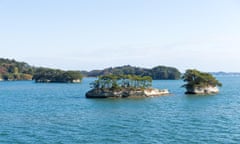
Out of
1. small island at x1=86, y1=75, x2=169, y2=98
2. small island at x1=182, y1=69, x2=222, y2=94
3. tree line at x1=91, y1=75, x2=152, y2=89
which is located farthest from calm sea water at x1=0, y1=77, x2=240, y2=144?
small island at x1=182, y1=69, x2=222, y2=94

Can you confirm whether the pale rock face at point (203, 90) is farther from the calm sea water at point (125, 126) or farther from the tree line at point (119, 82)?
the calm sea water at point (125, 126)

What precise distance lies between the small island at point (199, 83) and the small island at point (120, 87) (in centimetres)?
1183

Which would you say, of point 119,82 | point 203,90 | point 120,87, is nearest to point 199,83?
point 203,90

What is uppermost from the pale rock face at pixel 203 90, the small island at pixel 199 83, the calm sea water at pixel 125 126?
the small island at pixel 199 83

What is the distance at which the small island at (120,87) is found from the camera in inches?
3177

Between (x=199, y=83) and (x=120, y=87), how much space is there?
23.4 m

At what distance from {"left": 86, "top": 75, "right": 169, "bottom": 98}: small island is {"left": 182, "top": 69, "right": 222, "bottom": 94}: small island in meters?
11.8

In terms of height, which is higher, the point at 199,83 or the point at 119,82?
the point at 119,82

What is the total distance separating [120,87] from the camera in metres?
81.8

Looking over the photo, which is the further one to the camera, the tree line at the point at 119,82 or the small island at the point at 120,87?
the tree line at the point at 119,82

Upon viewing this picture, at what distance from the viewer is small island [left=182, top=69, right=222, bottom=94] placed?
90.4 metres

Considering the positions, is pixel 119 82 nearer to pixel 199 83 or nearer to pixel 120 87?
pixel 120 87

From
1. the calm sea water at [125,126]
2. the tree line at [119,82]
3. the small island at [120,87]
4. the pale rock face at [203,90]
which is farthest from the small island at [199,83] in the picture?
the calm sea water at [125,126]

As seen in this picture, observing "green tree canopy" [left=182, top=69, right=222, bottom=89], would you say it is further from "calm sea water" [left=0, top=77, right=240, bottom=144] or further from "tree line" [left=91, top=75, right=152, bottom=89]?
"calm sea water" [left=0, top=77, right=240, bottom=144]
